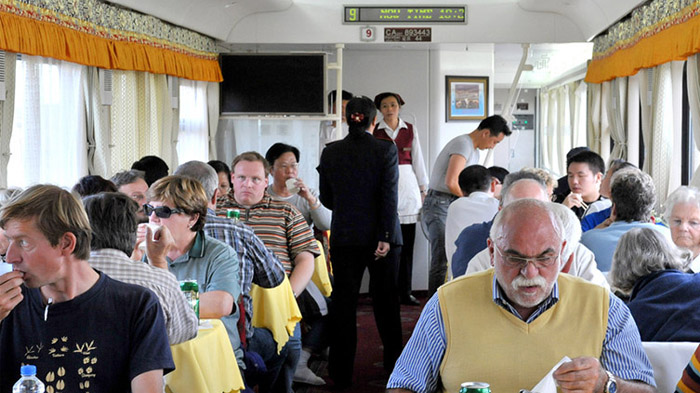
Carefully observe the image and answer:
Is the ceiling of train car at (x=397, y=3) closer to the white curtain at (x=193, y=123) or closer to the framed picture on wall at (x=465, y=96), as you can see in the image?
the framed picture on wall at (x=465, y=96)

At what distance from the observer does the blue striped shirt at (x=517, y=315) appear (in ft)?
8.63

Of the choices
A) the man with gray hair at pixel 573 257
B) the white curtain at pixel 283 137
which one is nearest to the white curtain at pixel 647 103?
the white curtain at pixel 283 137

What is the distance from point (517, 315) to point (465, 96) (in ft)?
26.2

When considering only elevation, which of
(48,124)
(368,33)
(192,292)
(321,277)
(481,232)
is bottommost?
(321,277)

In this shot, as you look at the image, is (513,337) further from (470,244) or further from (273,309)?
(273,309)

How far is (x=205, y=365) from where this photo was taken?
3.36 metres

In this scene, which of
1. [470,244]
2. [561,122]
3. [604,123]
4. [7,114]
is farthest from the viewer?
[561,122]

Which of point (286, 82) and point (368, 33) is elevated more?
point (368, 33)

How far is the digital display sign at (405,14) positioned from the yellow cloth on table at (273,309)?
5696 mm

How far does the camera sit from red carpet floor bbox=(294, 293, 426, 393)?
19.3ft

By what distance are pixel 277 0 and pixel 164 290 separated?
692cm

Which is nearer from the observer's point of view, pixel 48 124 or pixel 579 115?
pixel 48 124

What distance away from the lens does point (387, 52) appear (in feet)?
34.0

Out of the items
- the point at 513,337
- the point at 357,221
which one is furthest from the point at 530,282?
the point at 357,221
